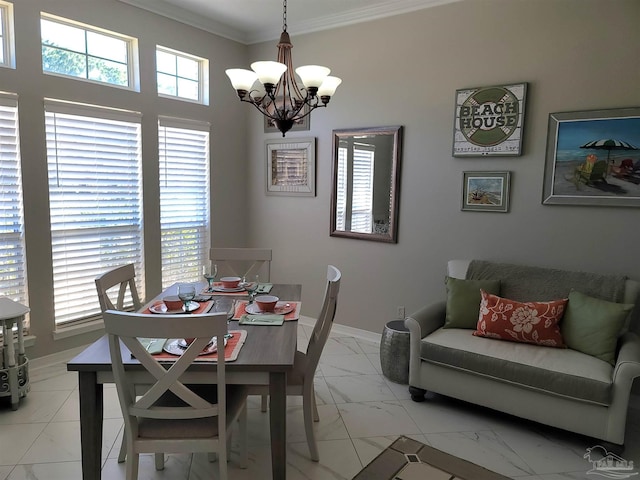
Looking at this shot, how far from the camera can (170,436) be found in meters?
1.83

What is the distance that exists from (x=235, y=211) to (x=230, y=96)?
1.22 meters

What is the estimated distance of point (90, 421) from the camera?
185 centimetres

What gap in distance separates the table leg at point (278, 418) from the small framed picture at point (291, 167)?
275cm

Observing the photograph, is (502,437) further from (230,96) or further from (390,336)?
(230,96)

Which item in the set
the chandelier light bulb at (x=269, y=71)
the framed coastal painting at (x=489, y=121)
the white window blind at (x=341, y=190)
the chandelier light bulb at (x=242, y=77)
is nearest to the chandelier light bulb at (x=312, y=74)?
the chandelier light bulb at (x=269, y=71)

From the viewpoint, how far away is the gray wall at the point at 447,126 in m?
2.98

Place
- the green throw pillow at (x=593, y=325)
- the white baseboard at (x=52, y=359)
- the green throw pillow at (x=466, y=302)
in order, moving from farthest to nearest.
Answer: the white baseboard at (x=52, y=359) < the green throw pillow at (x=466, y=302) < the green throw pillow at (x=593, y=325)

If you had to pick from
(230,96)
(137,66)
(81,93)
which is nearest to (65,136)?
(81,93)

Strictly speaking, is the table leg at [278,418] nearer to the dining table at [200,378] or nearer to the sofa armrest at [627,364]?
the dining table at [200,378]

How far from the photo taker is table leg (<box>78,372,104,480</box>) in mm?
1833

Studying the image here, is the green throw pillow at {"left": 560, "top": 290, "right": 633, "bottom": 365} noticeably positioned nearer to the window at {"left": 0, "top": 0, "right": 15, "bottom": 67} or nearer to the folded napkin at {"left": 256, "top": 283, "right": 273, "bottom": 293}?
the folded napkin at {"left": 256, "top": 283, "right": 273, "bottom": 293}

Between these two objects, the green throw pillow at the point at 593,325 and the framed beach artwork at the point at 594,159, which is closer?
the green throw pillow at the point at 593,325

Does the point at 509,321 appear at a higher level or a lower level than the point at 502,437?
higher

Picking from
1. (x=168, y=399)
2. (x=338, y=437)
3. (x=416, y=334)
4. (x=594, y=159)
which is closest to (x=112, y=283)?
(x=168, y=399)
